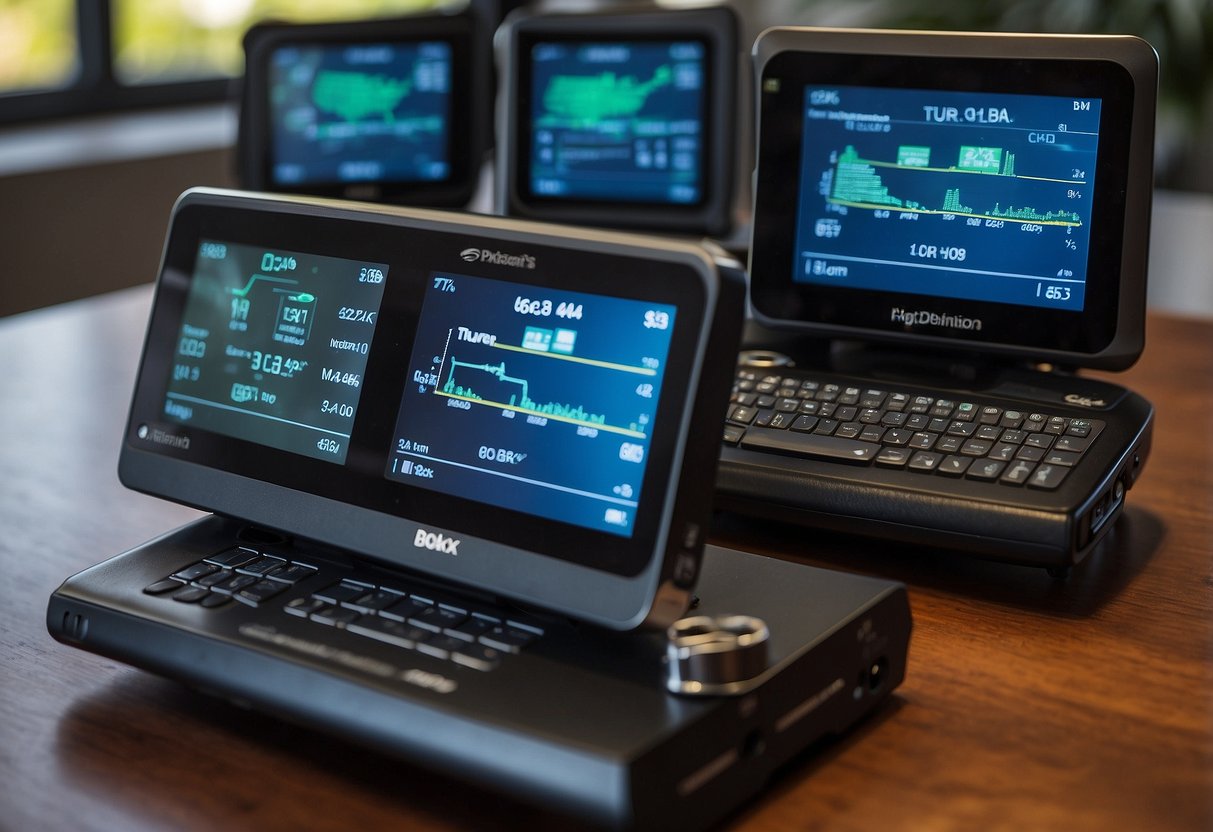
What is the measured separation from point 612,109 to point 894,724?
1123mm

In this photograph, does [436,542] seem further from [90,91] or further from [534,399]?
[90,91]

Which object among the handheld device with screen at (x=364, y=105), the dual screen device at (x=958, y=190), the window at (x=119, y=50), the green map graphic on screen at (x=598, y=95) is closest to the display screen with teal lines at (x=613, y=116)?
the green map graphic on screen at (x=598, y=95)

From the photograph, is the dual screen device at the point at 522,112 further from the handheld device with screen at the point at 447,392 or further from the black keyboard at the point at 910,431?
the handheld device with screen at the point at 447,392

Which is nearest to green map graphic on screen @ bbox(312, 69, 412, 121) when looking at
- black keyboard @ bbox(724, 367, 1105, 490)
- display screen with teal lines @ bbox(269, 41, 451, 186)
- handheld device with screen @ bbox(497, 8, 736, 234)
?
display screen with teal lines @ bbox(269, 41, 451, 186)

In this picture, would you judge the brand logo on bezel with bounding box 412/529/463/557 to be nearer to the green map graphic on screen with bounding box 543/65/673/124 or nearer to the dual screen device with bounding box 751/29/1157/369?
the dual screen device with bounding box 751/29/1157/369

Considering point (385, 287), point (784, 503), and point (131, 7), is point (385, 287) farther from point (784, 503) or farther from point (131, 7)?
point (131, 7)

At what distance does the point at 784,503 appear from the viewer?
967mm

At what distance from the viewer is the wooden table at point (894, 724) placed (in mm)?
670

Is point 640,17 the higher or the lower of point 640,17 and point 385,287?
the higher

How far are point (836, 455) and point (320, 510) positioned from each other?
38 centimetres

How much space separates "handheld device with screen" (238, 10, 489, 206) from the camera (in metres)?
1.75

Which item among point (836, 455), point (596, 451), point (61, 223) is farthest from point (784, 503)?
point (61, 223)

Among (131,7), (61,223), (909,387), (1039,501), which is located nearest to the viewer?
(1039,501)

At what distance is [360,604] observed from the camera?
2.47 feet
